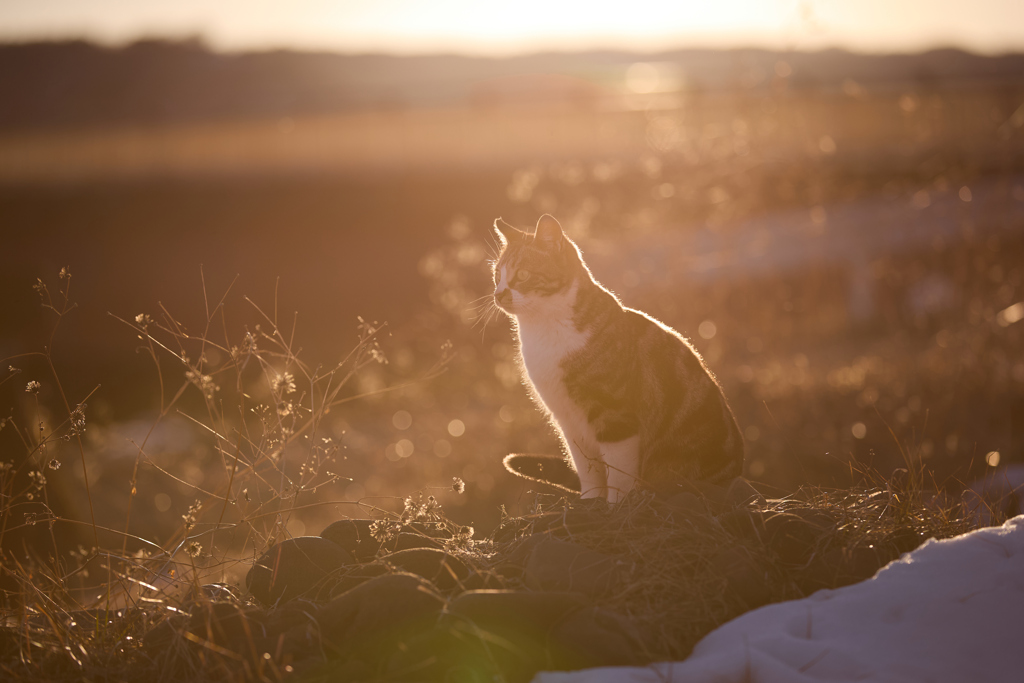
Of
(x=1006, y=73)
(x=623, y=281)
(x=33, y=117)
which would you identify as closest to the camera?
(x=623, y=281)

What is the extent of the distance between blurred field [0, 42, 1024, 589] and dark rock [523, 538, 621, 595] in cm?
88

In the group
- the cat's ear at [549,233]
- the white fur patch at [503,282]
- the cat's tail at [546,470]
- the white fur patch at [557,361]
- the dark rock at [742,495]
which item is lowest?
the cat's tail at [546,470]

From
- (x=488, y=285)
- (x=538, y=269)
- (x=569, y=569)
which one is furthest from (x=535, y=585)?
(x=488, y=285)

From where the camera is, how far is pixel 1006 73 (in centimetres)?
1652

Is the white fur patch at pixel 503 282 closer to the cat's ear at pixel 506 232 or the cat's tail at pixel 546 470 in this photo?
the cat's ear at pixel 506 232

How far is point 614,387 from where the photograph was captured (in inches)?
139

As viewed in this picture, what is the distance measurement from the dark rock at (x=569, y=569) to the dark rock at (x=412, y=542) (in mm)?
484

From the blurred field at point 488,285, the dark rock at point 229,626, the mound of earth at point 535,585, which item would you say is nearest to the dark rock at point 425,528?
the mound of earth at point 535,585

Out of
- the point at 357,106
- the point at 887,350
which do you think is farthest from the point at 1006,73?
the point at 357,106

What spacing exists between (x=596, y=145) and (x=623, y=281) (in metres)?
9.35

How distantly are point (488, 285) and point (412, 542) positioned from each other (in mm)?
6034

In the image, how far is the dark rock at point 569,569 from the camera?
2510mm

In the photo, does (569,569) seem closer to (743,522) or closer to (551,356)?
(743,522)

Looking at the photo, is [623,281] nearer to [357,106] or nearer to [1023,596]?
[1023,596]
